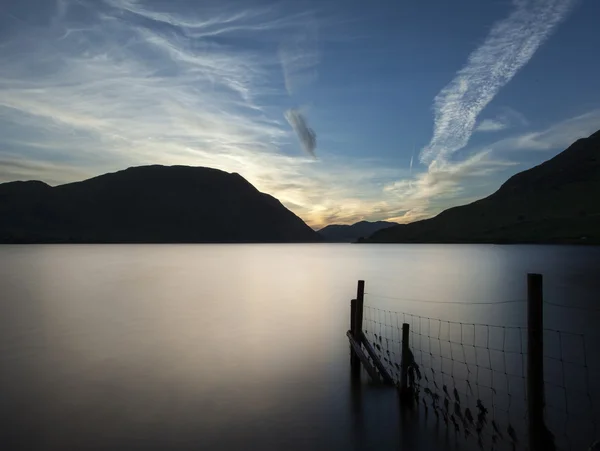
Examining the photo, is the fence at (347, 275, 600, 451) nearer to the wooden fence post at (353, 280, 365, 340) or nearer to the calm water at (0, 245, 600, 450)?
the wooden fence post at (353, 280, 365, 340)

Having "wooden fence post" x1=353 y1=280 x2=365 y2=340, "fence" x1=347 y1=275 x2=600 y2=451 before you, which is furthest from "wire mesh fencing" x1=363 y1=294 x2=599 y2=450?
"wooden fence post" x1=353 y1=280 x2=365 y2=340

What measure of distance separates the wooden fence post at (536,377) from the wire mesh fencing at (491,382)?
2038mm

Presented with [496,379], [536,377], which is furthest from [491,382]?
[536,377]

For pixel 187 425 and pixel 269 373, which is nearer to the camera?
pixel 187 425

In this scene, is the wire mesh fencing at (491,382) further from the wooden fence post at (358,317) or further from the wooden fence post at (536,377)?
the wooden fence post at (358,317)

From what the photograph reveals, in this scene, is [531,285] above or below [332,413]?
above

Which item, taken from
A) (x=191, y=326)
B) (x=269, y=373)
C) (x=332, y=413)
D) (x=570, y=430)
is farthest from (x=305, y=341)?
(x=570, y=430)

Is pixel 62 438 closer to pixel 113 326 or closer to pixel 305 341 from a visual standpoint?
pixel 305 341

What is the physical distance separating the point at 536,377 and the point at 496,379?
8.69 m

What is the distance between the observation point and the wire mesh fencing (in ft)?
41.9

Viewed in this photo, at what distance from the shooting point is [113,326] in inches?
1248

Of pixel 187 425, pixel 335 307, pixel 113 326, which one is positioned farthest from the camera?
pixel 335 307

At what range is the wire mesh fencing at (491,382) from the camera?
12766 millimetres

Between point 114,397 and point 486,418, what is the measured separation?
13.1m
